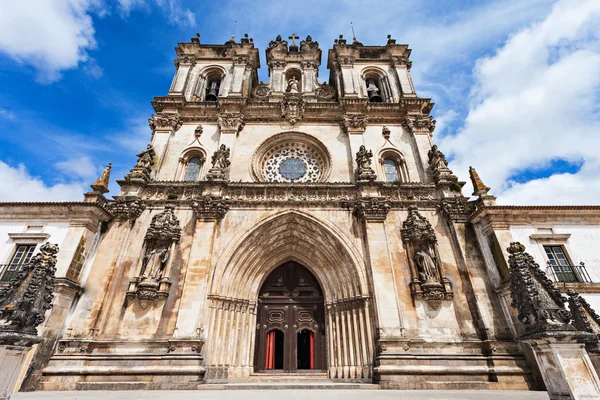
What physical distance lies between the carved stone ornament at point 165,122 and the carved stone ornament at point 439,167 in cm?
1289

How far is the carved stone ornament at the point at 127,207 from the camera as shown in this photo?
38.5ft

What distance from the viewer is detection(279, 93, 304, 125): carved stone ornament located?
15391mm

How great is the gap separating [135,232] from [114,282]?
2007mm

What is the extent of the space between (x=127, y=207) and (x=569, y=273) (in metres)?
16.6

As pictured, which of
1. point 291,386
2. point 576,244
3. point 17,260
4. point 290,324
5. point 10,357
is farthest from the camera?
point 290,324

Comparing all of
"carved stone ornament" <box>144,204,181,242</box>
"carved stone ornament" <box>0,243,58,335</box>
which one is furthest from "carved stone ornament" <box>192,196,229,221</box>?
"carved stone ornament" <box>0,243,58,335</box>

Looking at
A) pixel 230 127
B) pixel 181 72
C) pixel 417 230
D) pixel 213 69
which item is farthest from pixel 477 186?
pixel 181 72

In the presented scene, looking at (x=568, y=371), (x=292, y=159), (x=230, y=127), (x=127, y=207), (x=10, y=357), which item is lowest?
(x=568, y=371)

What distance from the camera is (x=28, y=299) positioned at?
21.4 ft

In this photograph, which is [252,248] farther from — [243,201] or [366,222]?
[366,222]

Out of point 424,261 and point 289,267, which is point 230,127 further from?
point 424,261

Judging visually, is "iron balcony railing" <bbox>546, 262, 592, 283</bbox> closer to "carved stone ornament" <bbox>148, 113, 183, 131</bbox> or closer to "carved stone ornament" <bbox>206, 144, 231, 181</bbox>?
"carved stone ornament" <bbox>206, 144, 231, 181</bbox>

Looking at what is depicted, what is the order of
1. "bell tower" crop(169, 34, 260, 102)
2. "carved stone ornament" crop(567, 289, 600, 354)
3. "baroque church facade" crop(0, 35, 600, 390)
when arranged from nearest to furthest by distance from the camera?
"carved stone ornament" crop(567, 289, 600, 354) < "baroque church facade" crop(0, 35, 600, 390) < "bell tower" crop(169, 34, 260, 102)

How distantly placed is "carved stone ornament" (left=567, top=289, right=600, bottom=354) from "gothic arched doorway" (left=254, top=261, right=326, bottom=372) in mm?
7788
